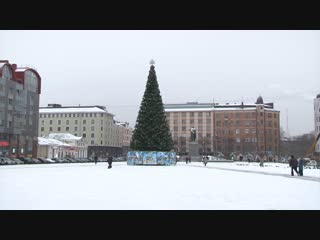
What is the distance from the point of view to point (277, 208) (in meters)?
10.8

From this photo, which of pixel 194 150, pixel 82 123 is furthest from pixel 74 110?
pixel 194 150

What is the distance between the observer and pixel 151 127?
1905 inches

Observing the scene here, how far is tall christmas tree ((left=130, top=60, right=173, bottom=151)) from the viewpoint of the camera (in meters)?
48.2

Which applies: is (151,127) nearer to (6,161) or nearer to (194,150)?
(6,161)

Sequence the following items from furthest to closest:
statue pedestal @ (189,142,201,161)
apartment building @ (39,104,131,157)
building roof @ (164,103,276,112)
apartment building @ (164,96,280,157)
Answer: building roof @ (164,103,276,112)
apartment building @ (39,104,131,157)
apartment building @ (164,96,280,157)
statue pedestal @ (189,142,201,161)

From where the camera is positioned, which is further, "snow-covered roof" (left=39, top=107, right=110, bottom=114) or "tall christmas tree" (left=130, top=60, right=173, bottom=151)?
"snow-covered roof" (left=39, top=107, right=110, bottom=114)

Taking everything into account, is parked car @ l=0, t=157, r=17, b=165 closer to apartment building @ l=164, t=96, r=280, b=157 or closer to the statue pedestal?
the statue pedestal

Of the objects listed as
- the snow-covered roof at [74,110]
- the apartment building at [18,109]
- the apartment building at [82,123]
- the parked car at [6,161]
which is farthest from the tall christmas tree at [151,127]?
the snow-covered roof at [74,110]

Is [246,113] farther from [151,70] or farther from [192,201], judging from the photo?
[192,201]

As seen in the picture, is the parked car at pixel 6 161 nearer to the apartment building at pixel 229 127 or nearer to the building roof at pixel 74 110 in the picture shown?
the building roof at pixel 74 110

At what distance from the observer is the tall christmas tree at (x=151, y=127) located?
4825 cm

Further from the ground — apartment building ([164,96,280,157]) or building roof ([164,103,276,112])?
building roof ([164,103,276,112])

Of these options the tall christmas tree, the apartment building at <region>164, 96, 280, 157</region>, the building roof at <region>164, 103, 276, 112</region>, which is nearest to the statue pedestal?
the tall christmas tree
